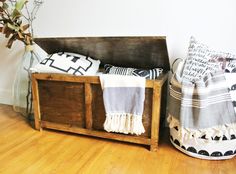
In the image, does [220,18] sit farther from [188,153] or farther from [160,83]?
[188,153]

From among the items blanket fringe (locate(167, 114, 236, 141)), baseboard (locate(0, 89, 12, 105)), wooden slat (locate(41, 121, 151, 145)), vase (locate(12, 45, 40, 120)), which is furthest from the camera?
baseboard (locate(0, 89, 12, 105))

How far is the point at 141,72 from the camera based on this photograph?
67.6 inches

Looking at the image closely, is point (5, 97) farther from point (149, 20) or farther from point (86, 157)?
point (149, 20)

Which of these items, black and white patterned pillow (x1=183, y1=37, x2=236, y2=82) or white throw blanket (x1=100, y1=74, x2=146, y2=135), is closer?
black and white patterned pillow (x1=183, y1=37, x2=236, y2=82)

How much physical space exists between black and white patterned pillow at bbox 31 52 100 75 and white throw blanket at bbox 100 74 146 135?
0.73ft

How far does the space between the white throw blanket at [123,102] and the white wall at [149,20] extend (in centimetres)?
53

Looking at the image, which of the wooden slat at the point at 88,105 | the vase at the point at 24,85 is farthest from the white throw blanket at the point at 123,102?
the vase at the point at 24,85

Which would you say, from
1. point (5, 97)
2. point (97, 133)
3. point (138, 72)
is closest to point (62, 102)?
point (97, 133)

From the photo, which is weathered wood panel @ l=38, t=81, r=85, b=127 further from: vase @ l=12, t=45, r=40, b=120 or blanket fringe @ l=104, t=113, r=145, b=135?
vase @ l=12, t=45, r=40, b=120

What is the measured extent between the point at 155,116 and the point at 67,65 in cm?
77

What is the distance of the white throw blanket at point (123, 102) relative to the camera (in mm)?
1554

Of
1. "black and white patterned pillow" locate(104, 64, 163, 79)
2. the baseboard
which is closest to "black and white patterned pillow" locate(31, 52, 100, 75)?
"black and white patterned pillow" locate(104, 64, 163, 79)

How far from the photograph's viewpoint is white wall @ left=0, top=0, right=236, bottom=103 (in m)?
1.70

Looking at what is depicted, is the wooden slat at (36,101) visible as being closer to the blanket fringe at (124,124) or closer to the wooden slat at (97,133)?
the wooden slat at (97,133)
